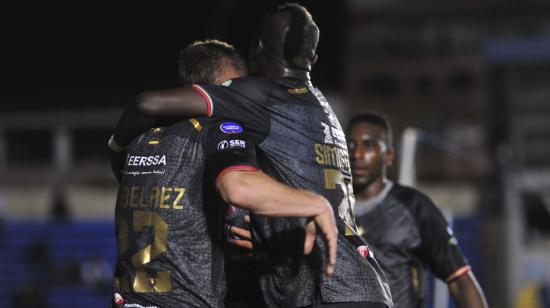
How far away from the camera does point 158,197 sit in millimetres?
3199

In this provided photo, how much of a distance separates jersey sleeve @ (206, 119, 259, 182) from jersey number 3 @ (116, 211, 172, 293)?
10.7 inches

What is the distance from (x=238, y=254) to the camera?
11.2 feet

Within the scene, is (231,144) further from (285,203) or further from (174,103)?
(285,203)

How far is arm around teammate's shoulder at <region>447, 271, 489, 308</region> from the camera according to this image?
4574 mm

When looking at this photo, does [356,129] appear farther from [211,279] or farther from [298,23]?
[211,279]

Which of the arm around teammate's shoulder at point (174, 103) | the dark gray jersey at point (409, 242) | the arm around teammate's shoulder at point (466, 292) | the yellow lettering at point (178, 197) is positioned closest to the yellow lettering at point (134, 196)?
the yellow lettering at point (178, 197)

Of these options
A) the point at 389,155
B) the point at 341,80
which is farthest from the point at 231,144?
the point at 341,80

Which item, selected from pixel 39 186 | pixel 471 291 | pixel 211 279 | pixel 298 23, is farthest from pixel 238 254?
pixel 39 186

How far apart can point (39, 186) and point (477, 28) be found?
17.3 metres

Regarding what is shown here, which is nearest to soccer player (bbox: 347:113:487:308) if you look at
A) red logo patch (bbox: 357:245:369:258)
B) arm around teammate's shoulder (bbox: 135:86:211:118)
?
red logo patch (bbox: 357:245:369:258)

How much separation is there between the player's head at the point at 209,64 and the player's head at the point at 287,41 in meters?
0.11

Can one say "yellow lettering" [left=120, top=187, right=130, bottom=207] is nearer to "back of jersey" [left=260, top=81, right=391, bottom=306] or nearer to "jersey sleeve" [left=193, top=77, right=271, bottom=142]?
"jersey sleeve" [left=193, top=77, right=271, bottom=142]

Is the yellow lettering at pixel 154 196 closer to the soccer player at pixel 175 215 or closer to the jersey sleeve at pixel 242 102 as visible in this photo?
the soccer player at pixel 175 215

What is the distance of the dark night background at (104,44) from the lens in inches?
1041
